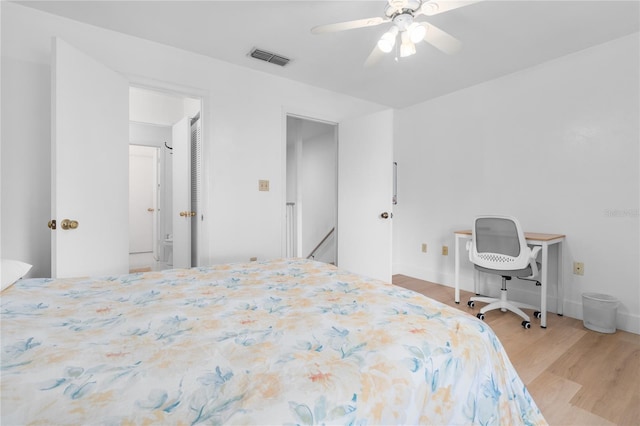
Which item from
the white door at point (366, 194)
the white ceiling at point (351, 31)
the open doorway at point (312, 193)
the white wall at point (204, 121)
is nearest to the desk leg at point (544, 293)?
the white door at point (366, 194)

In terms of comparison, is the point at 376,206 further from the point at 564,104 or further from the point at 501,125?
the point at 564,104

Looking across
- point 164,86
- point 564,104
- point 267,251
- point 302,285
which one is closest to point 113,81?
point 164,86

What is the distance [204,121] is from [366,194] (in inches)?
72.3

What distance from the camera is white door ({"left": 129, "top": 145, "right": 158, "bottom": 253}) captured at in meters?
5.79

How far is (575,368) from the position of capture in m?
1.83

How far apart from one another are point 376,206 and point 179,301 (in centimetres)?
242

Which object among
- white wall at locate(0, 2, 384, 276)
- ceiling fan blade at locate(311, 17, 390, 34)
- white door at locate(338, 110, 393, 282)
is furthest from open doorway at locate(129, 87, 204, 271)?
white door at locate(338, 110, 393, 282)

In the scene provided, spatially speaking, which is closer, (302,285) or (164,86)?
(302,285)

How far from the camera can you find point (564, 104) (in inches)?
106

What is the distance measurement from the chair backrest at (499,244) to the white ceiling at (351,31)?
1519 mm

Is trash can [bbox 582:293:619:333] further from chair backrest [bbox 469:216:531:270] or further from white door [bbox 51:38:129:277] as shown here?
white door [bbox 51:38:129:277]

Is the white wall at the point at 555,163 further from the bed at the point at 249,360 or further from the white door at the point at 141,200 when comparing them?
the white door at the point at 141,200

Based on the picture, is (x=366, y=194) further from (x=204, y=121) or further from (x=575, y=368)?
(x=575, y=368)

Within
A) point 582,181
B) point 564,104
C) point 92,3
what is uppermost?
point 92,3
